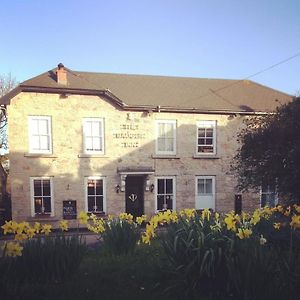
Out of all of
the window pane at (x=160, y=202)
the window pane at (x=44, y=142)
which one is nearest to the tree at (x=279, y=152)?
the window pane at (x=160, y=202)

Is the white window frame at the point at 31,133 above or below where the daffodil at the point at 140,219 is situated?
above

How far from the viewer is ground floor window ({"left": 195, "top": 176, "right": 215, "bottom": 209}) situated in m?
17.3

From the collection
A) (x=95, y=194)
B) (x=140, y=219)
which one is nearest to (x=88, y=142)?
(x=95, y=194)

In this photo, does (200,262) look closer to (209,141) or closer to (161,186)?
(161,186)

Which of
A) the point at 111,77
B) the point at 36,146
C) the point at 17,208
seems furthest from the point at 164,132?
the point at 17,208

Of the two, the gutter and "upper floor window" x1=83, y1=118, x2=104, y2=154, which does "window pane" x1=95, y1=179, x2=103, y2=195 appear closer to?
"upper floor window" x1=83, y1=118, x2=104, y2=154

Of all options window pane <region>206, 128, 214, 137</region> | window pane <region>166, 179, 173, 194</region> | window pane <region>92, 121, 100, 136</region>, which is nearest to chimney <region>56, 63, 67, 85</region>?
window pane <region>92, 121, 100, 136</region>

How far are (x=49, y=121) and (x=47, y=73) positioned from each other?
2.94 metres

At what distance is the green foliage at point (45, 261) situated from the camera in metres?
5.00

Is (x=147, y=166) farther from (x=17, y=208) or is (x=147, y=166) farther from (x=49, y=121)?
(x=17, y=208)

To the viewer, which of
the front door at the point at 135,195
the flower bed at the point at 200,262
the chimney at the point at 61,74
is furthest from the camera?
the front door at the point at 135,195

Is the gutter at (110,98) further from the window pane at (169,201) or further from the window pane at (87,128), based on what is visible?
the window pane at (169,201)

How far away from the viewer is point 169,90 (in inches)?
733

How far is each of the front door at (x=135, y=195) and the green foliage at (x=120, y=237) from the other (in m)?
9.45
